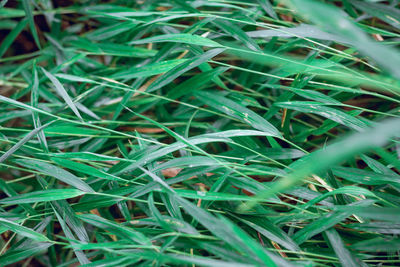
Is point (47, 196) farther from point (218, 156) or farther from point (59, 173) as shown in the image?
Result: point (218, 156)

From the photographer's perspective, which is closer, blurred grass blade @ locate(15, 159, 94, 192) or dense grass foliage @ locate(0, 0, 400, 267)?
dense grass foliage @ locate(0, 0, 400, 267)

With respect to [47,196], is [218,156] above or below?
above

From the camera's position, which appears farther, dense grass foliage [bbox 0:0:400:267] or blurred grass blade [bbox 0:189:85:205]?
blurred grass blade [bbox 0:189:85:205]

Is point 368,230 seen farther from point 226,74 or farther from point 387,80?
point 226,74

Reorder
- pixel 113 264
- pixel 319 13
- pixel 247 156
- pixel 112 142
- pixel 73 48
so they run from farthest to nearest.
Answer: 1. pixel 73 48
2. pixel 112 142
3. pixel 247 156
4. pixel 113 264
5. pixel 319 13

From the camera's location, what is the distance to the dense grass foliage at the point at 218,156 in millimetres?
599

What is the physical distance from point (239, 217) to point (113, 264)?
0.29 meters

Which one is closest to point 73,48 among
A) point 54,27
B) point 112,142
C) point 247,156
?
point 54,27

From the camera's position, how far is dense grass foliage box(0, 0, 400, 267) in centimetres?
60

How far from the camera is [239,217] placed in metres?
0.71

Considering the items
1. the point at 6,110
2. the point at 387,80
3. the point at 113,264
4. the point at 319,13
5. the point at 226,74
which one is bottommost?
the point at 113,264

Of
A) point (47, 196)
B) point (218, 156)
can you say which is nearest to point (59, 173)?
point (47, 196)

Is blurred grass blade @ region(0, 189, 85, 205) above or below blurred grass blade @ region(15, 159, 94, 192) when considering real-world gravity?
below

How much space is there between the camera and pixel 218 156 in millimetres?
722
